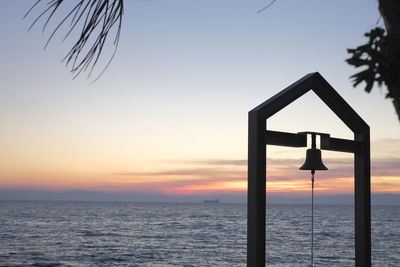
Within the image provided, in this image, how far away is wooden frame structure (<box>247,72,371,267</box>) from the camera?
15.7 ft

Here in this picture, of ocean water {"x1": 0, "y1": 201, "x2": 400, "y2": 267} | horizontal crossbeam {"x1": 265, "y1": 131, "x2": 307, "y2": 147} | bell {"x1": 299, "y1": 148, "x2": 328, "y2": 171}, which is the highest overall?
horizontal crossbeam {"x1": 265, "y1": 131, "x2": 307, "y2": 147}

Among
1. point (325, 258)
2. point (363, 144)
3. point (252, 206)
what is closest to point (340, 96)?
point (363, 144)

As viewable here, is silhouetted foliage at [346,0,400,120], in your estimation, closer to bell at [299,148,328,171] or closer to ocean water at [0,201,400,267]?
bell at [299,148,328,171]

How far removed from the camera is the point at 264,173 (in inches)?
192

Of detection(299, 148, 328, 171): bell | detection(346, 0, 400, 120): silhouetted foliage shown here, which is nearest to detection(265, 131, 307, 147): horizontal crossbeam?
detection(299, 148, 328, 171): bell

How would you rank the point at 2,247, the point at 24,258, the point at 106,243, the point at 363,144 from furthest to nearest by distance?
the point at 106,243
the point at 2,247
the point at 24,258
the point at 363,144

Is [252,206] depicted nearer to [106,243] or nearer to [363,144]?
[363,144]

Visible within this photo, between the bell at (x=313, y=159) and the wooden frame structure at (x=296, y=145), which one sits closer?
the wooden frame structure at (x=296, y=145)

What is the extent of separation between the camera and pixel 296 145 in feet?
17.9

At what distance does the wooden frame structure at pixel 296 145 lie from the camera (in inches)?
189

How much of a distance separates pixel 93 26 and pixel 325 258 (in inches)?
1212

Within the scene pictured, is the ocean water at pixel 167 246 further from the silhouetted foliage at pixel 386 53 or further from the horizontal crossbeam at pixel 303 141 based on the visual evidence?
the silhouetted foliage at pixel 386 53

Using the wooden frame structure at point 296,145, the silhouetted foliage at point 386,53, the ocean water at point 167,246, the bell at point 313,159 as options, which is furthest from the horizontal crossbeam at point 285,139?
the ocean water at point 167,246

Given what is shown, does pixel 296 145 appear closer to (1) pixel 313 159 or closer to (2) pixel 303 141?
(2) pixel 303 141
